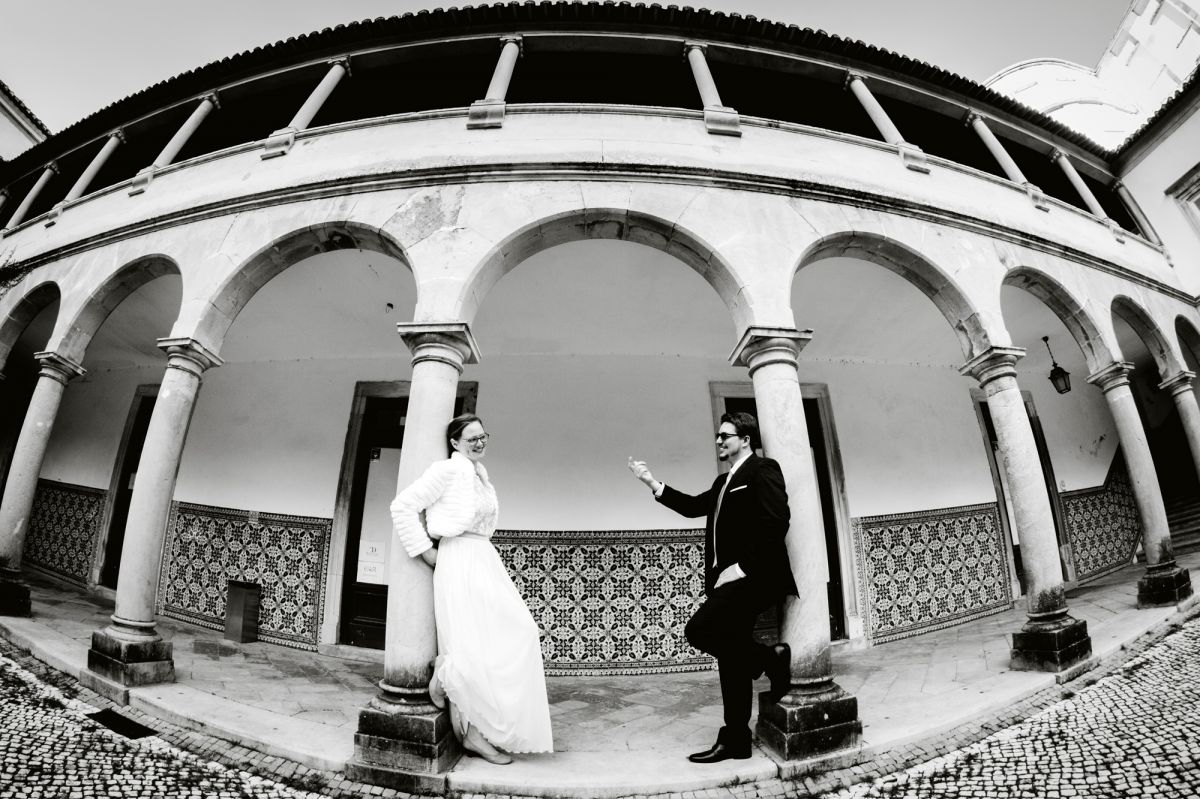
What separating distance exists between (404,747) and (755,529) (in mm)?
2085

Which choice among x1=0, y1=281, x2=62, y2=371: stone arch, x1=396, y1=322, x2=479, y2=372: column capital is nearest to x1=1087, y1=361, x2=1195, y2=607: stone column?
x1=396, y1=322, x2=479, y2=372: column capital

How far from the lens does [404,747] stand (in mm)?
2520

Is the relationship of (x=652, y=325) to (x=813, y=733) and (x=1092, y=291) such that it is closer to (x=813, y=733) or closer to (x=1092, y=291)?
(x=813, y=733)

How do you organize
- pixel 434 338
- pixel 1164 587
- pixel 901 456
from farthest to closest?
pixel 901 456 < pixel 1164 587 < pixel 434 338

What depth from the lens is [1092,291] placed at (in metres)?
5.51

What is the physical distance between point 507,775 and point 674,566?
317cm

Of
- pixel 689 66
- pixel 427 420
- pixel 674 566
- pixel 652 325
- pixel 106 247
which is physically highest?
pixel 689 66

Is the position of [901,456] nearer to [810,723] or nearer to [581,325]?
[581,325]

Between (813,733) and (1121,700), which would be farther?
(1121,700)

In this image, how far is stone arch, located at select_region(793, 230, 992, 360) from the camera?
4.17m

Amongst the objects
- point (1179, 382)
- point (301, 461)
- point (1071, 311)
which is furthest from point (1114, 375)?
point (301, 461)

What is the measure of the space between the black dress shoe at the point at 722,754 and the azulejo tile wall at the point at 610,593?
2.44 metres

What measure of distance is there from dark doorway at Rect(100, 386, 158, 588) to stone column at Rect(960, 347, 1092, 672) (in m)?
9.85

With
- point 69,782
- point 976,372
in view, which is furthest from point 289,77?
point 976,372
